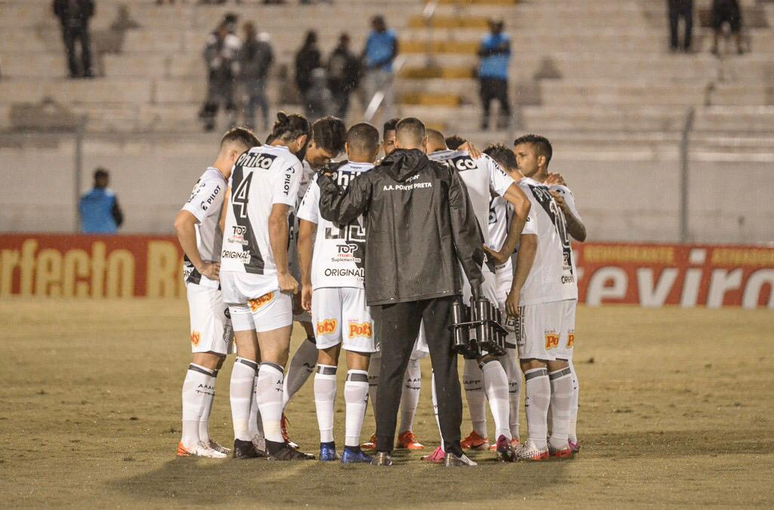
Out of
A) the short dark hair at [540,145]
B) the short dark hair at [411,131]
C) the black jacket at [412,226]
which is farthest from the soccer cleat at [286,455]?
the short dark hair at [540,145]

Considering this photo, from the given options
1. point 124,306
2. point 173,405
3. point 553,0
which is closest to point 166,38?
point 553,0

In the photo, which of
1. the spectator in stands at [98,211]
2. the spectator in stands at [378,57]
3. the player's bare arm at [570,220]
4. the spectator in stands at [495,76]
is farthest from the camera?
the spectator in stands at [378,57]

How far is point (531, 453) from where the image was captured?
8.13 meters

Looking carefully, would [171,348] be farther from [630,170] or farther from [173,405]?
[630,170]

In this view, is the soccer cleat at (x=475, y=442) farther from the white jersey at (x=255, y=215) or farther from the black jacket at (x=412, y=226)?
the white jersey at (x=255, y=215)

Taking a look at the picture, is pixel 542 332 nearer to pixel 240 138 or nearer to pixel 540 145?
pixel 540 145

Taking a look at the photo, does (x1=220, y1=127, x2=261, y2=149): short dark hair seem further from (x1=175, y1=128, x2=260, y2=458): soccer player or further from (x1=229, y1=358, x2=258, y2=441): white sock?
(x1=229, y1=358, x2=258, y2=441): white sock

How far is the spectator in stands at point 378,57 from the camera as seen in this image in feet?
79.4

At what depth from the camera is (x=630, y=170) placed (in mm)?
21500

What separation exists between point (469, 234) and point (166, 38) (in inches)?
812

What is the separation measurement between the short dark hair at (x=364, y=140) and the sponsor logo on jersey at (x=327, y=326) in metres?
1.06

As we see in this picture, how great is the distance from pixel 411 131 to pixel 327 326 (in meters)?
1.29

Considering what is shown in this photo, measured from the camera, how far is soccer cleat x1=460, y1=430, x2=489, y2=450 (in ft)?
28.6

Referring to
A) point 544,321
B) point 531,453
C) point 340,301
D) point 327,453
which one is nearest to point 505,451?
point 531,453
